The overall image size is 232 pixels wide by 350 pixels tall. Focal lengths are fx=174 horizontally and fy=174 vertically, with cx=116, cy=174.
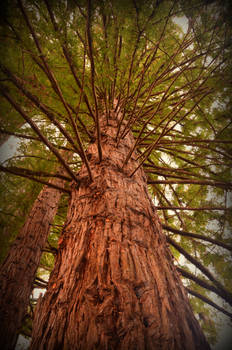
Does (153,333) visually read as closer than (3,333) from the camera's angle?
Yes

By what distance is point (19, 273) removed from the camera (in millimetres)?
2572

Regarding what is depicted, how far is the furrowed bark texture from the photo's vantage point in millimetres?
632

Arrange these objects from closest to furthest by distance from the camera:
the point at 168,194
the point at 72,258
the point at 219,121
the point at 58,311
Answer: the point at 58,311 → the point at 72,258 → the point at 219,121 → the point at 168,194

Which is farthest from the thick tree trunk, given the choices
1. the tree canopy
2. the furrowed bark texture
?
the furrowed bark texture

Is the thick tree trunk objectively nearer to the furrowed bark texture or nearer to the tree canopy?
the tree canopy

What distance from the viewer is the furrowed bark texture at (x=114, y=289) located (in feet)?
2.07

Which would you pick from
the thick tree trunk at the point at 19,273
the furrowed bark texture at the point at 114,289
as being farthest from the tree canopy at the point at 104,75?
the thick tree trunk at the point at 19,273

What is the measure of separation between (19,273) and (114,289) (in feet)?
8.30

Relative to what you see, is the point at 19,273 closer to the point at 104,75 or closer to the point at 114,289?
the point at 114,289

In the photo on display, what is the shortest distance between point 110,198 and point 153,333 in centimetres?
71

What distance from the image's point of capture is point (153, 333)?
63 centimetres

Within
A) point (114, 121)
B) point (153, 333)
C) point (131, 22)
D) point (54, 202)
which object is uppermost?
point (114, 121)

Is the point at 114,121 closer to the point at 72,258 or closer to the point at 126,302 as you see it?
the point at 72,258

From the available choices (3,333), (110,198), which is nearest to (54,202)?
(3,333)
